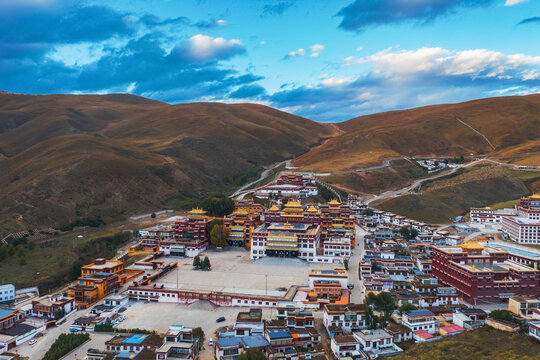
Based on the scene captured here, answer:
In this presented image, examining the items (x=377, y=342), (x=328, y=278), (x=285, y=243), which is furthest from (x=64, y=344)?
(x=285, y=243)

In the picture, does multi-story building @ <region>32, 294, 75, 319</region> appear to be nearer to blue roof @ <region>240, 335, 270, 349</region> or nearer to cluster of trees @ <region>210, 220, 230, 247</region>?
blue roof @ <region>240, 335, 270, 349</region>

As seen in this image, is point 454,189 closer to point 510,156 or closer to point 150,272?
point 510,156

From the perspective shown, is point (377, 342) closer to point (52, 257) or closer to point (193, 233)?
point (193, 233)

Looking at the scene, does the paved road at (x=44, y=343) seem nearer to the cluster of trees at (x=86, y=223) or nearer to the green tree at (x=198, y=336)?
the green tree at (x=198, y=336)

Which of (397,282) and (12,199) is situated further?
(12,199)

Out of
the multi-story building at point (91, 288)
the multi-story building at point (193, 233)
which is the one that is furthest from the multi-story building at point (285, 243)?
the multi-story building at point (91, 288)

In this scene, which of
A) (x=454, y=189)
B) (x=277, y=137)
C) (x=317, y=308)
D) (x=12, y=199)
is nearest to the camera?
(x=317, y=308)

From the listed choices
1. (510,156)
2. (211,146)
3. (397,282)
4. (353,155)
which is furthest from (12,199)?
(510,156)
